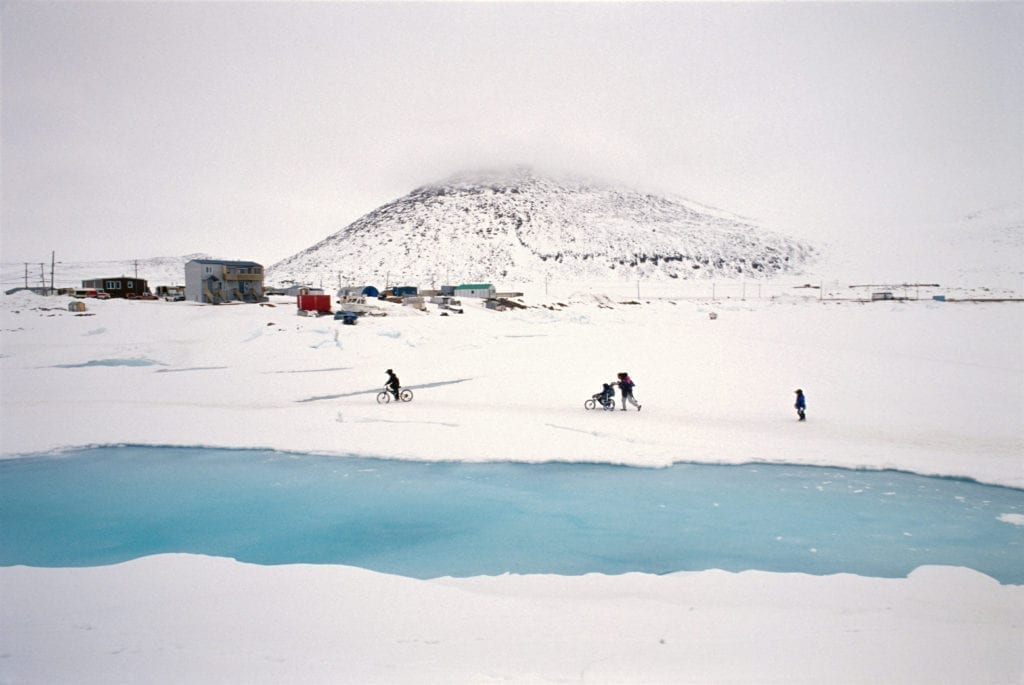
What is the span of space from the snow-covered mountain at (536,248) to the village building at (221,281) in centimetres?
7940

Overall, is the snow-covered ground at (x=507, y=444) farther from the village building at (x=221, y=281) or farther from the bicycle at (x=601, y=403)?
the village building at (x=221, y=281)

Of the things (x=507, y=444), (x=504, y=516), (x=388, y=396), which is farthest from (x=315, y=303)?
(x=504, y=516)

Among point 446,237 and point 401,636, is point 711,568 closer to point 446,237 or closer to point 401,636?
point 401,636

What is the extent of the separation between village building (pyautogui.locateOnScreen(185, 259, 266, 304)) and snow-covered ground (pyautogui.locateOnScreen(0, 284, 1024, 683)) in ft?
34.9

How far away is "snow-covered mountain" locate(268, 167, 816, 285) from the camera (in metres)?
153

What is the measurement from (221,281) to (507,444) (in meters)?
54.0

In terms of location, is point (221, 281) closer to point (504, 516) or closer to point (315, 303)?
point (315, 303)

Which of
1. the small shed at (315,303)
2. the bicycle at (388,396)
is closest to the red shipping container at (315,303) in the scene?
the small shed at (315,303)

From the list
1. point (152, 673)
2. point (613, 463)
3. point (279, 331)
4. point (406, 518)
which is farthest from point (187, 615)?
point (279, 331)

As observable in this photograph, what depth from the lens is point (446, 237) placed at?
174500mm

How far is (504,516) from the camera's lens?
13.4 metres

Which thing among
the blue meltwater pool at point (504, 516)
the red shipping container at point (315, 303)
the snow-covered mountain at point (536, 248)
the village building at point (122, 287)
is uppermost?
the snow-covered mountain at point (536, 248)

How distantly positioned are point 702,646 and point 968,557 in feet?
24.8

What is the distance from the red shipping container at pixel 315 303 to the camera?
172 feet
